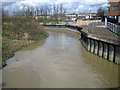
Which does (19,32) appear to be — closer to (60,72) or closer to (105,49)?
(105,49)

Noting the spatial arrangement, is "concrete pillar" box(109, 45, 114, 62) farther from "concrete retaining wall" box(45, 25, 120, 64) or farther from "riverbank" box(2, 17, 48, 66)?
"riverbank" box(2, 17, 48, 66)

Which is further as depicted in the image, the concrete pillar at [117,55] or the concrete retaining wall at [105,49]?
the concrete retaining wall at [105,49]

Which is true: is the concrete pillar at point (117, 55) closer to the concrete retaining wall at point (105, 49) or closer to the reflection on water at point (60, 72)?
the concrete retaining wall at point (105, 49)

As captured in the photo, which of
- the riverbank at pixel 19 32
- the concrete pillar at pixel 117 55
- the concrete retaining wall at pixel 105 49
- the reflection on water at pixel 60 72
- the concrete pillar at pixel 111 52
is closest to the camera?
the reflection on water at pixel 60 72

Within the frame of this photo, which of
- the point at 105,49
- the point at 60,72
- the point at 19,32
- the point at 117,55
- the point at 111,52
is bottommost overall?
the point at 60,72

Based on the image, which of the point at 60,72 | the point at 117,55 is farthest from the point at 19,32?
the point at 117,55

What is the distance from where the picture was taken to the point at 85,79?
1697cm

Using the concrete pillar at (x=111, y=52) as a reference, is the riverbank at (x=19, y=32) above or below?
above

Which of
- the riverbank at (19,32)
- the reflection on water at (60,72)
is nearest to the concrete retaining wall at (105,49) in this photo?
the reflection on water at (60,72)

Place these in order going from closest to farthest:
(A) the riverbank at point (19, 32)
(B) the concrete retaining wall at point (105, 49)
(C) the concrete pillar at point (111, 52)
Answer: (B) the concrete retaining wall at point (105, 49) → (C) the concrete pillar at point (111, 52) → (A) the riverbank at point (19, 32)

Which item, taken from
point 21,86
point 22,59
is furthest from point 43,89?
point 22,59

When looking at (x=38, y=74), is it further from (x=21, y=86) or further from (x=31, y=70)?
(x=21, y=86)

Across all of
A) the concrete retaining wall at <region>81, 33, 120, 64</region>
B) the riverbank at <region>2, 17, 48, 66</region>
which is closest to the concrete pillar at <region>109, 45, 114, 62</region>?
the concrete retaining wall at <region>81, 33, 120, 64</region>

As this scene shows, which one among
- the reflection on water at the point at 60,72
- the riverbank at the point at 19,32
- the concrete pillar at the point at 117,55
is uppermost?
the riverbank at the point at 19,32
